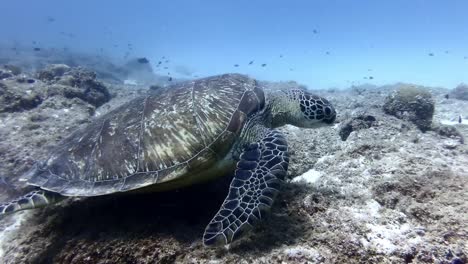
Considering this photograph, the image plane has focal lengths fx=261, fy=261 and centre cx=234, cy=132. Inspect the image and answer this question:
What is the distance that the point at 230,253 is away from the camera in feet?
8.10

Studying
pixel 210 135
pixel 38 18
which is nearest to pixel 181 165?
pixel 210 135

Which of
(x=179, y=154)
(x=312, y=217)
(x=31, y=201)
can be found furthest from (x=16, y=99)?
(x=312, y=217)

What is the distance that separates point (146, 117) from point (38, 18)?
177094mm

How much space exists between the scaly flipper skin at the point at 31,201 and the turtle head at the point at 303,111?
10.5 feet

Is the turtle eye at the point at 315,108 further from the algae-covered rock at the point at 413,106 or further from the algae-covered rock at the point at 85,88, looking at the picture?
the algae-covered rock at the point at 85,88

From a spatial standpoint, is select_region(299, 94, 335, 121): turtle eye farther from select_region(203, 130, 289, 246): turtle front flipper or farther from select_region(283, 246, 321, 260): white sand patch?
select_region(283, 246, 321, 260): white sand patch

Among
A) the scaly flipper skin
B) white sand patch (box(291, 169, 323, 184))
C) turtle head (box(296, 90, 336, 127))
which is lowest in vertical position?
white sand patch (box(291, 169, 323, 184))

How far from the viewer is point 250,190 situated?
2.76m

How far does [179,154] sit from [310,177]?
6.17ft

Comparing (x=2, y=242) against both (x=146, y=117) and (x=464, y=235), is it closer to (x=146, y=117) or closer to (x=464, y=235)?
(x=146, y=117)

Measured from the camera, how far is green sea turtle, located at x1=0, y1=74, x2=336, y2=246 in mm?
2863

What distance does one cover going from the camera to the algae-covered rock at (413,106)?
550 cm

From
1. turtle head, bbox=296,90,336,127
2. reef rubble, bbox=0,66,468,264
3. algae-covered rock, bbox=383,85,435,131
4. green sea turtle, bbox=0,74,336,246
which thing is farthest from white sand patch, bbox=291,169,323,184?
algae-covered rock, bbox=383,85,435,131

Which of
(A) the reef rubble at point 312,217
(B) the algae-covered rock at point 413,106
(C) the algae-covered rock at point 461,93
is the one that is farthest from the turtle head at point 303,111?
(C) the algae-covered rock at point 461,93
